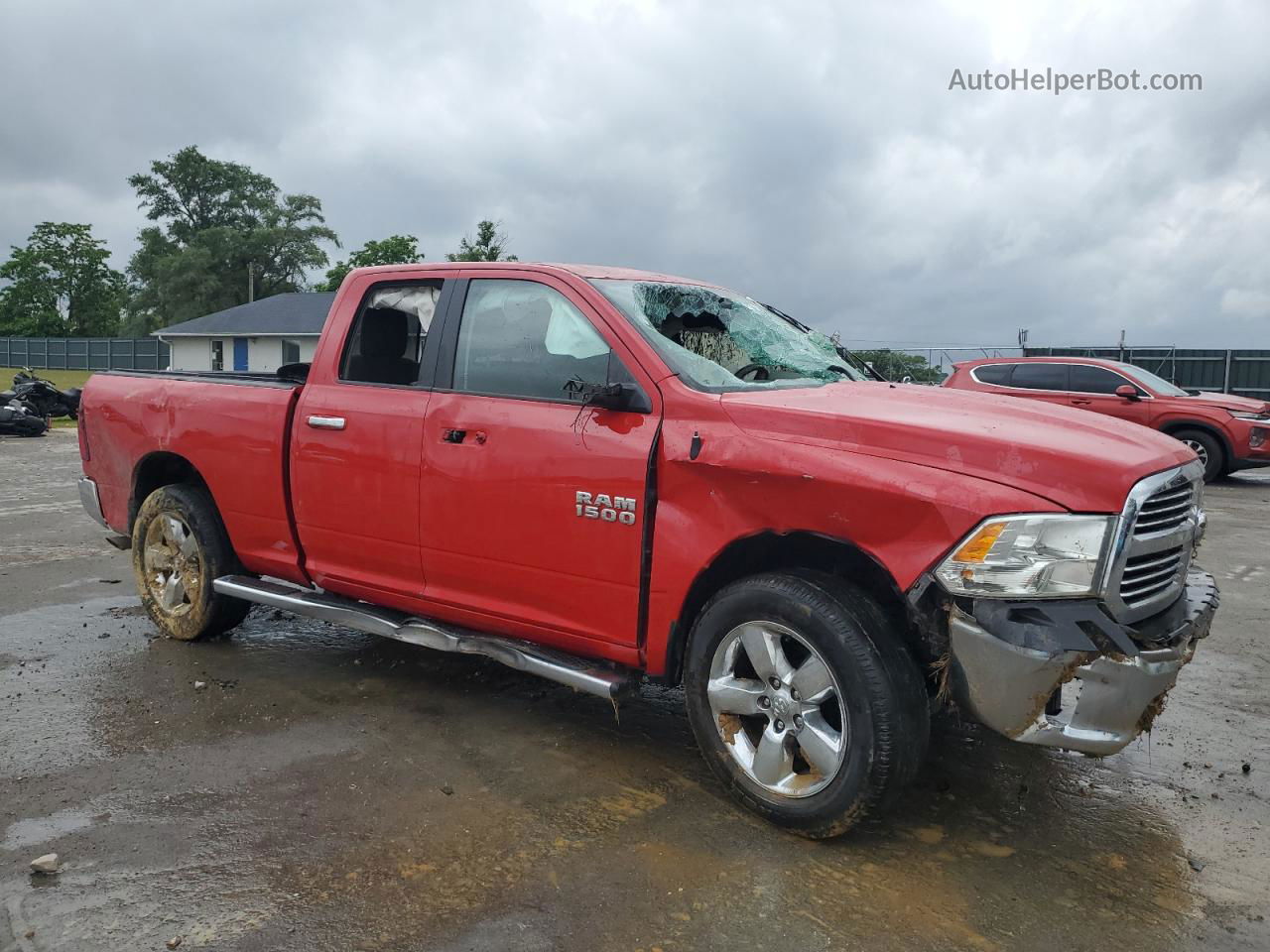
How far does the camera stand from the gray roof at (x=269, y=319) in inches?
1724

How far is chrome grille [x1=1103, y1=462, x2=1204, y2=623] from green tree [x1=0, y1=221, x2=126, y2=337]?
79.8 meters

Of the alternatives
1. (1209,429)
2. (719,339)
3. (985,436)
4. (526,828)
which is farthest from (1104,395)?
(526,828)

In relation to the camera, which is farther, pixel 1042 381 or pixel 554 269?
pixel 1042 381

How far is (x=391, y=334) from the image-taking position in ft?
15.5

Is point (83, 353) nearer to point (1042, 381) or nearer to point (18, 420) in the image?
point (18, 420)

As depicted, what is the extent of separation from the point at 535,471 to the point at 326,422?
128cm

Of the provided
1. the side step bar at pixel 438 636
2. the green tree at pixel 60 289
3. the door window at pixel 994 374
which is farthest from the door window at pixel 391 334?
the green tree at pixel 60 289

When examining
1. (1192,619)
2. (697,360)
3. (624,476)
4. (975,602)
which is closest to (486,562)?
(624,476)

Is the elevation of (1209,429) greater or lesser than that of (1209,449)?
greater

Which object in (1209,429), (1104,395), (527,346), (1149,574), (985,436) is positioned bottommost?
(1149,574)

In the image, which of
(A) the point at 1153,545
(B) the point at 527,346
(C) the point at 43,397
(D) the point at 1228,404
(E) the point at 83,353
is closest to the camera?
(A) the point at 1153,545

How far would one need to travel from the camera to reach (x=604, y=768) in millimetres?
3938

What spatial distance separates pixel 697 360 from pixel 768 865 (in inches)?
71.1

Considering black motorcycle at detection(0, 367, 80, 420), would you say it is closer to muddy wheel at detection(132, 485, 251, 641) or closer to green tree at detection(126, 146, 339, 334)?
muddy wheel at detection(132, 485, 251, 641)
